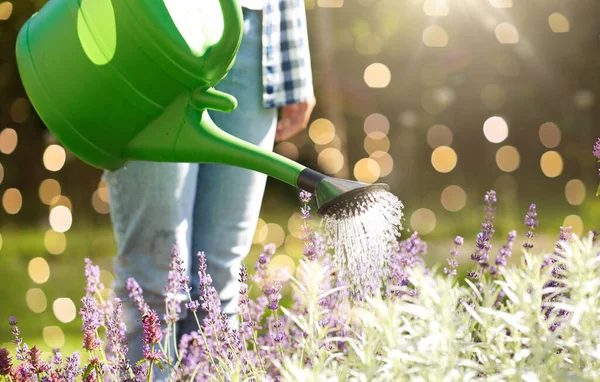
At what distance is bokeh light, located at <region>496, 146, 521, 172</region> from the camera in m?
4.84

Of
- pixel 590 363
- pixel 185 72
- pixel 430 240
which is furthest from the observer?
pixel 430 240

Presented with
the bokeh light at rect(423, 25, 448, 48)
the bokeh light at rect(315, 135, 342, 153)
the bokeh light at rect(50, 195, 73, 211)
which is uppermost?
the bokeh light at rect(423, 25, 448, 48)

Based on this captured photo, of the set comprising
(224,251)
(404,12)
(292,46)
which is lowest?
(224,251)

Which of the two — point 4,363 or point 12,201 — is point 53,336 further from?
point 4,363

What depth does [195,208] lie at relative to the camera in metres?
1.76

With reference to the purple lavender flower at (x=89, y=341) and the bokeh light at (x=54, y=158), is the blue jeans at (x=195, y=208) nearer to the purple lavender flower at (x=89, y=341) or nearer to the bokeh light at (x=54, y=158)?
the purple lavender flower at (x=89, y=341)

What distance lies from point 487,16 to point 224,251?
3587mm

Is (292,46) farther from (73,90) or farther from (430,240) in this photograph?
(430,240)

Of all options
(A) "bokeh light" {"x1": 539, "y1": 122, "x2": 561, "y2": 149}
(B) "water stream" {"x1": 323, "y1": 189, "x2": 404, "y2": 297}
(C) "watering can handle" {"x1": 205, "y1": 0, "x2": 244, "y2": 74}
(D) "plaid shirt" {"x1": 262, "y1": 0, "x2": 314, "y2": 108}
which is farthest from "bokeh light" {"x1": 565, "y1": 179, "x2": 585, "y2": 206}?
(C) "watering can handle" {"x1": 205, "y1": 0, "x2": 244, "y2": 74}

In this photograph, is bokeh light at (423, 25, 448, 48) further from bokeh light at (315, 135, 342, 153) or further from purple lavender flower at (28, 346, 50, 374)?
purple lavender flower at (28, 346, 50, 374)

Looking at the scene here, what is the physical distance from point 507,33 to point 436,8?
58 cm

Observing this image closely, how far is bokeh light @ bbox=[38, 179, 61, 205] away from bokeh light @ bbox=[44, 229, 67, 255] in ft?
0.75

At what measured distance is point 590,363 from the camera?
0.76 metres

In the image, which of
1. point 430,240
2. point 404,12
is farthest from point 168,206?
point 404,12
